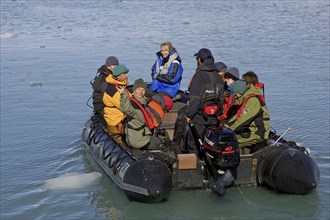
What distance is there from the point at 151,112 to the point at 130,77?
21.2 feet

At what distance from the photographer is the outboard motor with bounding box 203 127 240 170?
6.43m

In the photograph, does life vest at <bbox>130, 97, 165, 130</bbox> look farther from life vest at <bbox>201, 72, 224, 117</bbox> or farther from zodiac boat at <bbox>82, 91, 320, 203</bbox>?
life vest at <bbox>201, 72, 224, 117</bbox>

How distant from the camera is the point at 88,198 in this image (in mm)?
7297

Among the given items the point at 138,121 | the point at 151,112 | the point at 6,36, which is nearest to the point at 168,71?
the point at 151,112

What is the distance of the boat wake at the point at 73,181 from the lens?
769cm

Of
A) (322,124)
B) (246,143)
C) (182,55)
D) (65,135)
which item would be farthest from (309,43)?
(246,143)

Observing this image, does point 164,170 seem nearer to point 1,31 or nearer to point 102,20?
point 1,31

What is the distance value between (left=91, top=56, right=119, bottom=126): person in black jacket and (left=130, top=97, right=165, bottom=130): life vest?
1145 mm

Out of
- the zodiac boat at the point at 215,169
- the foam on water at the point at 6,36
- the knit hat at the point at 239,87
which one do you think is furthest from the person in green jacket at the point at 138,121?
→ the foam on water at the point at 6,36

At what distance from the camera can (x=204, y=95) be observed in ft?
22.7

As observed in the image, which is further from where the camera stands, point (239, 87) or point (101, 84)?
point (101, 84)

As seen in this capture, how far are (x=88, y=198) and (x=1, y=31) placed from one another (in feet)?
45.7

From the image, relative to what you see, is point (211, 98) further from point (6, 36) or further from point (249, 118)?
point (6, 36)

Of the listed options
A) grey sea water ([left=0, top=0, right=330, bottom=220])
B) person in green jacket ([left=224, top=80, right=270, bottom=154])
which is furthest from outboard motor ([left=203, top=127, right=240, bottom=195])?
person in green jacket ([left=224, top=80, right=270, bottom=154])
